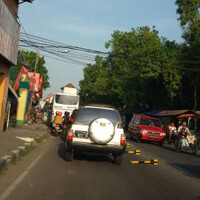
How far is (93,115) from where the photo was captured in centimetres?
1111

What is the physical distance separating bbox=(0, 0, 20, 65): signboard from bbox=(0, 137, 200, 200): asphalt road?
7.70m

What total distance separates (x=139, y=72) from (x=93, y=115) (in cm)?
3392

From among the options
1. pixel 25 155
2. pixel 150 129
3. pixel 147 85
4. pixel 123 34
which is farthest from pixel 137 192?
pixel 123 34

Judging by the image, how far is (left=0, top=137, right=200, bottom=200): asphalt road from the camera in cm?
632

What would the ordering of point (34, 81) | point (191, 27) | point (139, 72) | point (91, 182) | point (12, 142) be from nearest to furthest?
point (91, 182)
point (12, 142)
point (191, 27)
point (34, 81)
point (139, 72)

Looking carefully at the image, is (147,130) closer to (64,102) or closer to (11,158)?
(64,102)

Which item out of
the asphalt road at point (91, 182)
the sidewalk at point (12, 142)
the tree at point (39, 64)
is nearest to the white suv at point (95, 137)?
the asphalt road at point (91, 182)

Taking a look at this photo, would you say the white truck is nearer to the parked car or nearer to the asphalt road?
the parked car

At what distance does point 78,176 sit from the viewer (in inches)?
324

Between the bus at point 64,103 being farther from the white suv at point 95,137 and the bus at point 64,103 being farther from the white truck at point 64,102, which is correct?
the white suv at point 95,137

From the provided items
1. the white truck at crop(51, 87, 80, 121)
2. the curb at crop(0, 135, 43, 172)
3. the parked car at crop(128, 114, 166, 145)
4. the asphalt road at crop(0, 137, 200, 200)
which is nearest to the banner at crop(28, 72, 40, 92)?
the white truck at crop(51, 87, 80, 121)

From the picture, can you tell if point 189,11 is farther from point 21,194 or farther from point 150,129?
point 21,194

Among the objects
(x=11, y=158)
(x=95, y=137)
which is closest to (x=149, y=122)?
(x=95, y=137)

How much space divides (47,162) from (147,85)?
3616 centimetres
